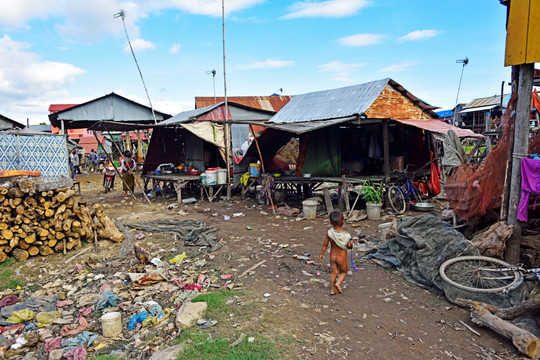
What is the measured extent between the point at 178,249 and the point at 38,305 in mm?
2568

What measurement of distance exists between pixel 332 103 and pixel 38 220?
29.2ft

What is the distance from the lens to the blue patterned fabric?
10.2 metres

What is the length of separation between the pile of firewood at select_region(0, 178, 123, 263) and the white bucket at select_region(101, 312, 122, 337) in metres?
3.34

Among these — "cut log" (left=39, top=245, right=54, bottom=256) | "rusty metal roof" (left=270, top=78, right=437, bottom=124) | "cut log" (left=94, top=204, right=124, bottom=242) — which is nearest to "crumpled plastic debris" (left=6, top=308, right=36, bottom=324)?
"cut log" (left=39, top=245, right=54, bottom=256)

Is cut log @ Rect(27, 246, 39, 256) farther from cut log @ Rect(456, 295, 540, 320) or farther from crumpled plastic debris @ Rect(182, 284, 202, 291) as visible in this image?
cut log @ Rect(456, 295, 540, 320)

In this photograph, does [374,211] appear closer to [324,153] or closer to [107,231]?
[324,153]

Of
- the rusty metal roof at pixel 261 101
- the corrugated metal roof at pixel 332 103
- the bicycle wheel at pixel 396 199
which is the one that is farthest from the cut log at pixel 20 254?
the rusty metal roof at pixel 261 101

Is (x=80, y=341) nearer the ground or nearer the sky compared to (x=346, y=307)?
nearer the ground

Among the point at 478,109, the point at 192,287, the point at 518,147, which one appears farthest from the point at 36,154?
the point at 478,109

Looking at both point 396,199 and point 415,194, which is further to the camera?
point 415,194

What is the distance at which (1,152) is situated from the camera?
33.0 feet

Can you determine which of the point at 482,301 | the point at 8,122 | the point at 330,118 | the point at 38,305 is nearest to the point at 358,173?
the point at 330,118

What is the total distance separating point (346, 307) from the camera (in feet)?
14.3

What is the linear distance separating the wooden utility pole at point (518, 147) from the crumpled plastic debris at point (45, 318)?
20.8 feet
